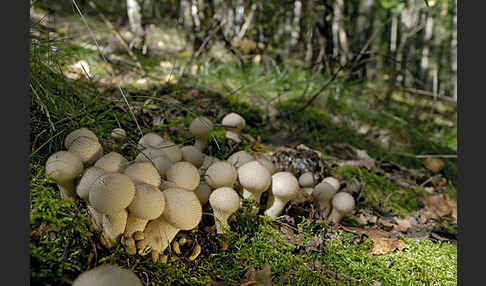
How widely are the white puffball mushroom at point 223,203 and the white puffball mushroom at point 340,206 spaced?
28.2 inches

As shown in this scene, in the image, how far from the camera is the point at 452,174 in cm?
388

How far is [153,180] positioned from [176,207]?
156 millimetres

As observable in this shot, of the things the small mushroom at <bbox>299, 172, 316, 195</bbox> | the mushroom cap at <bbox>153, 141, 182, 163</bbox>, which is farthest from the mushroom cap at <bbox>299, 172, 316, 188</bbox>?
the mushroom cap at <bbox>153, 141, 182, 163</bbox>

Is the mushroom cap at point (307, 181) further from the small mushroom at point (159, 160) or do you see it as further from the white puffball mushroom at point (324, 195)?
the small mushroom at point (159, 160)

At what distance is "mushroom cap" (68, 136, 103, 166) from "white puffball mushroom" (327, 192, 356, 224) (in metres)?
1.36

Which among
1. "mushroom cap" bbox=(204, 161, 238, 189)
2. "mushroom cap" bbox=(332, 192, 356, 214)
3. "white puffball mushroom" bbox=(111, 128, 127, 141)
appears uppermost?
"white puffball mushroom" bbox=(111, 128, 127, 141)

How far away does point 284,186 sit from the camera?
6.04 ft

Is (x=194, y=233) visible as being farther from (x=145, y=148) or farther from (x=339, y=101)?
(x=339, y=101)

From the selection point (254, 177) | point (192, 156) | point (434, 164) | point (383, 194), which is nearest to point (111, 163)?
point (192, 156)

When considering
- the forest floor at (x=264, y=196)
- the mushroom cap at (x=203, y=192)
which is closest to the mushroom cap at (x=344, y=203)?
the forest floor at (x=264, y=196)

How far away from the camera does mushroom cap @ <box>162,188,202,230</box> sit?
1391 mm

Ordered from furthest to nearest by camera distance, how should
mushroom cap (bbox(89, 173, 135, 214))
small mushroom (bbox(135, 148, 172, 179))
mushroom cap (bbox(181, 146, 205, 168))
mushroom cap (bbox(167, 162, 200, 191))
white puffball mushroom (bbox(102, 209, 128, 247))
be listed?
mushroom cap (bbox(181, 146, 205, 168))
small mushroom (bbox(135, 148, 172, 179))
mushroom cap (bbox(167, 162, 200, 191))
white puffball mushroom (bbox(102, 209, 128, 247))
mushroom cap (bbox(89, 173, 135, 214))

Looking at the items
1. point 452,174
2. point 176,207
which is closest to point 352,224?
point 176,207

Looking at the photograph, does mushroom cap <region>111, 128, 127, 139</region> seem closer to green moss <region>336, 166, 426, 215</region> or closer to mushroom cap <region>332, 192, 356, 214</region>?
mushroom cap <region>332, 192, 356, 214</region>
